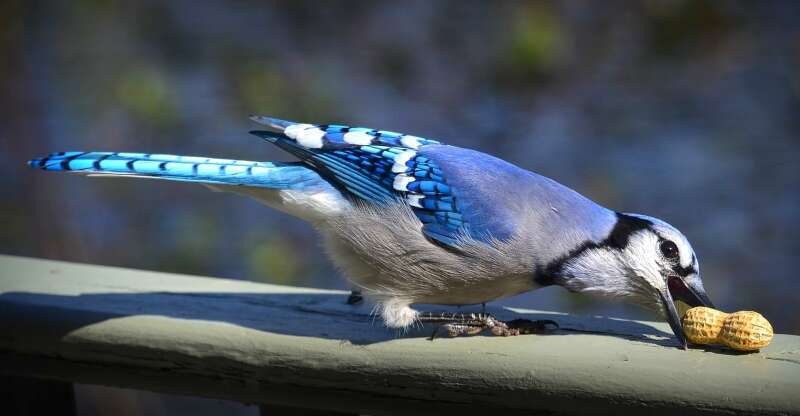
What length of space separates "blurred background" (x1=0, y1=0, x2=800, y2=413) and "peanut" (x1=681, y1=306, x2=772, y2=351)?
4.47 feet

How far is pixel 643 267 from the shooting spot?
173 cm

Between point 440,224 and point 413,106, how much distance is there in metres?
1.68

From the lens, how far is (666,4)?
3.04m

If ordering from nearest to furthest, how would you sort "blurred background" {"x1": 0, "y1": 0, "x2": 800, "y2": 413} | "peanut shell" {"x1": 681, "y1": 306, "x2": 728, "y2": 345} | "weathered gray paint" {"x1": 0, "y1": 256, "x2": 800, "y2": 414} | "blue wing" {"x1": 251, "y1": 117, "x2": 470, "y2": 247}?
"weathered gray paint" {"x1": 0, "y1": 256, "x2": 800, "y2": 414}, "peanut shell" {"x1": 681, "y1": 306, "x2": 728, "y2": 345}, "blue wing" {"x1": 251, "y1": 117, "x2": 470, "y2": 247}, "blurred background" {"x1": 0, "y1": 0, "x2": 800, "y2": 413}

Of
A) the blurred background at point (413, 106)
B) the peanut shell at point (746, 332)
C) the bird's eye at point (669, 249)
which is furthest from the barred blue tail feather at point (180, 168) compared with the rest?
the blurred background at point (413, 106)

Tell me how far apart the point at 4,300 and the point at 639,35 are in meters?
2.12

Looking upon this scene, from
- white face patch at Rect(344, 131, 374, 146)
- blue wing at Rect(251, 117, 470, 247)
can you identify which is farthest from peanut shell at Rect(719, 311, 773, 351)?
white face patch at Rect(344, 131, 374, 146)

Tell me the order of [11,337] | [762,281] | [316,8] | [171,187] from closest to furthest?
[11,337] → [762,281] → [316,8] → [171,187]

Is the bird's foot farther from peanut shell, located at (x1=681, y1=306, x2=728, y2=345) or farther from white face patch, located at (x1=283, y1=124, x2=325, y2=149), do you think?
peanut shell, located at (x1=681, y1=306, x2=728, y2=345)

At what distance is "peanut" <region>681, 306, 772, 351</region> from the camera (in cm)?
149

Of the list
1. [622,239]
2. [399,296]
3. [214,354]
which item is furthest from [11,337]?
[622,239]

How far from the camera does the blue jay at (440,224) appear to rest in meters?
1.75

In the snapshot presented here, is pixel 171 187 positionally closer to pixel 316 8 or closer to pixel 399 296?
pixel 316 8

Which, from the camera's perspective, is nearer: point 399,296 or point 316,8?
point 399,296
